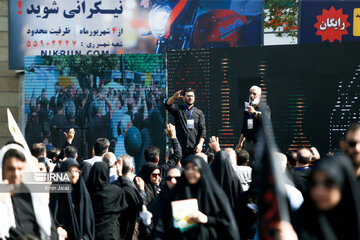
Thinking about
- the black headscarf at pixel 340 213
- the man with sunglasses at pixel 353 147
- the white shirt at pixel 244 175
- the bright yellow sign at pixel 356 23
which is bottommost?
the white shirt at pixel 244 175

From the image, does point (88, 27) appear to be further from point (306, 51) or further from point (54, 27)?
point (306, 51)

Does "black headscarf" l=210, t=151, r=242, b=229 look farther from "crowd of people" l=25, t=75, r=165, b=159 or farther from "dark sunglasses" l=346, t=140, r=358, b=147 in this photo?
"crowd of people" l=25, t=75, r=165, b=159

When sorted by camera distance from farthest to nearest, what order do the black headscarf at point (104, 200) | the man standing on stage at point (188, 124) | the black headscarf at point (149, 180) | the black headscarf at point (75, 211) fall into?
the man standing on stage at point (188, 124), the black headscarf at point (149, 180), the black headscarf at point (104, 200), the black headscarf at point (75, 211)

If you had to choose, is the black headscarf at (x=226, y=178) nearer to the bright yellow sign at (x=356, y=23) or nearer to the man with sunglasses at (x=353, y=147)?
the man with sunglasses at (x=353, y=147)

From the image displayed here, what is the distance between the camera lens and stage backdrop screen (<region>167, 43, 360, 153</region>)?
9109mm

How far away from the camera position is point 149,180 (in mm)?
5633

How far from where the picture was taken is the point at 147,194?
5.54m

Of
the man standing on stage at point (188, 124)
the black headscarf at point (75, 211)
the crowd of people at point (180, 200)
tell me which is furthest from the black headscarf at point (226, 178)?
the man standing on stage at point (188, 124)

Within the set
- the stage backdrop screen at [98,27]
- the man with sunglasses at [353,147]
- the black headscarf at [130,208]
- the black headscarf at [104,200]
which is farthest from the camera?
the stage backdrop screen at [98,27]

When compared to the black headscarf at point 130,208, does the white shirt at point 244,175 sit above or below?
above

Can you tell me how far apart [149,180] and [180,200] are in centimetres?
170

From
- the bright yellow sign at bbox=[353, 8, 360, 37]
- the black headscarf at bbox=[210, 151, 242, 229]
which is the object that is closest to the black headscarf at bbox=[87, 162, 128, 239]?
the black headscarf at bbox=[210, 151, 242, 229]

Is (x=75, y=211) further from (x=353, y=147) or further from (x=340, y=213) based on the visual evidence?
(x=340, y=213)

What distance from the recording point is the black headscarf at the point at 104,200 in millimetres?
5273
